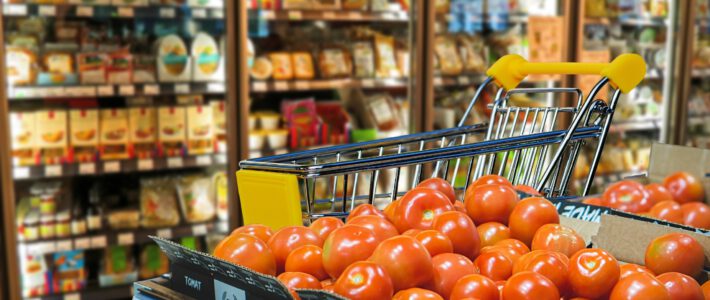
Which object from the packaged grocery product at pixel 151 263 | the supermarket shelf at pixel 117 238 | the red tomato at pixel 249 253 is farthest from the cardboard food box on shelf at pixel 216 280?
the packaged grocery product at pixel 151 263

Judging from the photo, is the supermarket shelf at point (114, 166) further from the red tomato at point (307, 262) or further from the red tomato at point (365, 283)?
A: the red tomato at point (365, 283)

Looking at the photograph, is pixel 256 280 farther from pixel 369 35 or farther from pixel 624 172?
pixel 624 172

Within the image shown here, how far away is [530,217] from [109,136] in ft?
7.60

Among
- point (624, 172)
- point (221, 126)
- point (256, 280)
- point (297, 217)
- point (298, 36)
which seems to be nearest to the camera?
point (256, 280)

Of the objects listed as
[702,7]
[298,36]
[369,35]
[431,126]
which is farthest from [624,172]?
[298,36]

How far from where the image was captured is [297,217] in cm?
132

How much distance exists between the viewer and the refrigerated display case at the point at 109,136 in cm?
295

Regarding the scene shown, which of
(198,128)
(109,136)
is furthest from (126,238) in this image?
(198,128)

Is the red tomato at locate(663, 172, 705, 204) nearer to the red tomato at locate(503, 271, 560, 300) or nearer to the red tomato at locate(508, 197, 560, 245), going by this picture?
the red tomato at locate(508, 197, 560, 245)

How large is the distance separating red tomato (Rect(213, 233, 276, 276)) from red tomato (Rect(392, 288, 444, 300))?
22 cm

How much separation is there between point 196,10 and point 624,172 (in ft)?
9.33

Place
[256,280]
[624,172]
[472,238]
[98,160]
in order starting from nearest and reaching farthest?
[256,280], [472,238], [98,160], [624,172]

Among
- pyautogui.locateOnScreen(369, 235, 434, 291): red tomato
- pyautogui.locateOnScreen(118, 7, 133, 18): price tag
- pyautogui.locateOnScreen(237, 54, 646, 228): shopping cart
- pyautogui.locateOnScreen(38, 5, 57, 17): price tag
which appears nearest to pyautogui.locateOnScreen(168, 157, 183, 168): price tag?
pyautogui.locateOnScreen(118, 7, 133, 18): price tag

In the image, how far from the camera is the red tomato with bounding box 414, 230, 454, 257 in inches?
41.6
